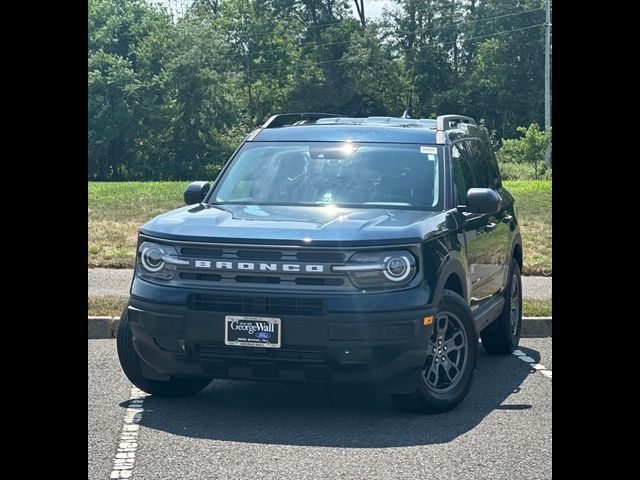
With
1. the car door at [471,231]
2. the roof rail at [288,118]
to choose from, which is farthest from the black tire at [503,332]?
the roof rail at [288,118]

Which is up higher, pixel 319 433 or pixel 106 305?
pixel 106 305

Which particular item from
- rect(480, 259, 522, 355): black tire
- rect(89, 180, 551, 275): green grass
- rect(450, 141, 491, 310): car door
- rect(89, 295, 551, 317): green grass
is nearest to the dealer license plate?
rect(450, 141, 491, 310): car door

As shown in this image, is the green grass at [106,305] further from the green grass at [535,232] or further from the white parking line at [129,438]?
the green grass at [535,232]

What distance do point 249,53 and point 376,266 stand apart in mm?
79452

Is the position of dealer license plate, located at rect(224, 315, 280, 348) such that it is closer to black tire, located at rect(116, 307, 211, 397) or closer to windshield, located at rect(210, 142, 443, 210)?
black tire, located at rect(116, 307, 211, 397)

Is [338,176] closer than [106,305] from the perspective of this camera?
Yes

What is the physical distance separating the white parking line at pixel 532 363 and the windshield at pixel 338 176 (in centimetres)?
190

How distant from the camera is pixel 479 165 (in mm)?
10008

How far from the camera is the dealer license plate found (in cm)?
719

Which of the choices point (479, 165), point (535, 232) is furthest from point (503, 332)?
point (535, 232)

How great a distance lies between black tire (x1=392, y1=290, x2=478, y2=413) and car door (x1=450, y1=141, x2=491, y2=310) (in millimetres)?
569

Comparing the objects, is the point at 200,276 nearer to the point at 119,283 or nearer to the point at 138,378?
the point at 138,378

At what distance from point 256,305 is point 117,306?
4.28 meters
